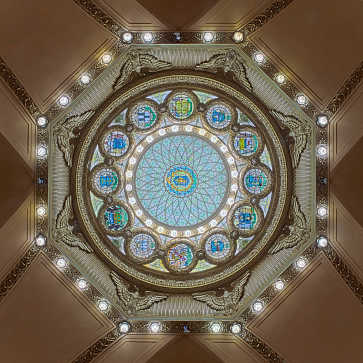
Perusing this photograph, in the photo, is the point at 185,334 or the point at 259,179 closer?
the point at 185,334

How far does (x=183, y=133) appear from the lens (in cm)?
1445

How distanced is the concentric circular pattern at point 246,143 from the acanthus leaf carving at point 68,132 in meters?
3.46

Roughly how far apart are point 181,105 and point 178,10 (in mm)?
3112

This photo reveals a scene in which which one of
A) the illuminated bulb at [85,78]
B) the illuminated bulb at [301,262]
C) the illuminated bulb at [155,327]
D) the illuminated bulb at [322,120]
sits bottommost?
the illuminated bulb at [155,327]

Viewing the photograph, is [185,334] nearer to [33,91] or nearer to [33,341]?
[33,341]

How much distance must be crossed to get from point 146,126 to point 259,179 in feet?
9.72

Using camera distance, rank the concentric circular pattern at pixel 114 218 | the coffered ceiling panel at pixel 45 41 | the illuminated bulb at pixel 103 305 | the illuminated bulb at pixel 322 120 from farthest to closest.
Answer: the concentric circular pattern at pixel 114 218
the illuminated bulb at pixel 103 305
the illuminated bulb at pixel 322 120
the coffered ceiling panel at pixel 45 41

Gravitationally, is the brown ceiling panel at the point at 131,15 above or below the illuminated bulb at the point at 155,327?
above

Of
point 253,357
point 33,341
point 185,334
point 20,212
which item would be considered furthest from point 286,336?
point 20,212

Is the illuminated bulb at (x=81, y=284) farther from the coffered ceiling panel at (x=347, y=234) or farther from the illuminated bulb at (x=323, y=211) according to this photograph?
the coffered ceiling panel at (x=347, y=234)

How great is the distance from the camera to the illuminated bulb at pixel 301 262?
12.0m

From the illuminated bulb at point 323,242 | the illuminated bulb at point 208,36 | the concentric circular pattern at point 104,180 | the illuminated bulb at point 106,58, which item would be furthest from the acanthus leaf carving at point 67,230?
the illuminated bulb at point 323,242

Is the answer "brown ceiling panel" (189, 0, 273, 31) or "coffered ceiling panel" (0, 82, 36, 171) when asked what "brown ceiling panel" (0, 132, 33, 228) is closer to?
"coffered ceiling panel" (0, 82, 36, 171)

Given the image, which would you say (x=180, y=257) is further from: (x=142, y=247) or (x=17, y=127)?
(x=17, y=127)
